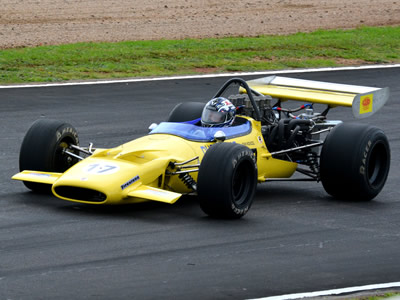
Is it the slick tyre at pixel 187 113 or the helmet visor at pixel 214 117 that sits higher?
the helmet visor at pixel 214 117

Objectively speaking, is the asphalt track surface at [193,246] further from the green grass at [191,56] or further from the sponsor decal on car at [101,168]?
the green grass at [191,56]

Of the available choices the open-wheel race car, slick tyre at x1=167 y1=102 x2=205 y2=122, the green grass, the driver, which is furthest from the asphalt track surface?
the green grass

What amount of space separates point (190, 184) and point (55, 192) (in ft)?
4.63

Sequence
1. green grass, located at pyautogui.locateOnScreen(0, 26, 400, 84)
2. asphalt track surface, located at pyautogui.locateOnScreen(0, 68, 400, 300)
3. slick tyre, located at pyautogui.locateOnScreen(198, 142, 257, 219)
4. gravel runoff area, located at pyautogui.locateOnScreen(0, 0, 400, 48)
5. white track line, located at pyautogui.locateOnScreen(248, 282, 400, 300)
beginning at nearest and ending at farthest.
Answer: white track line, located at pyautogui.locateOnScreen(248, 282, 400, 300), asphalt track surface, located at pyautogui.locateOnScreen(0, 68, 400, 300), slick tyre, located at pyautogui.locateOnScreen(198, 142, 257, 219), green grass, located at pyautogui.locateOnScreen(0, 26, 400, 84), gravel runoff area, located at pyautogui.locateOnScreen(0, 0, 400, 48)

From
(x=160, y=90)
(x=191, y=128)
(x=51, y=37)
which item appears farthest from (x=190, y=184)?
(x=51, y=37)

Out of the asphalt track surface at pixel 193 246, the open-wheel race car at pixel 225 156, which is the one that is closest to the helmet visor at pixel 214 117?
the open-wheel race car at pixel 225 156

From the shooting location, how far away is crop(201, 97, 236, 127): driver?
10.9 metres

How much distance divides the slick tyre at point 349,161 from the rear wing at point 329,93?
599mm

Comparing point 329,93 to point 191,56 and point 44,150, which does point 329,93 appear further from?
point 191,56

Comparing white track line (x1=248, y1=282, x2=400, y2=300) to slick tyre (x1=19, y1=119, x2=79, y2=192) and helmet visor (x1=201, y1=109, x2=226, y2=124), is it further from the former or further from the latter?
slick tyre (x1=19, y1=119, x2=79, y2=192)

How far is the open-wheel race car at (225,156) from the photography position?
9.64m

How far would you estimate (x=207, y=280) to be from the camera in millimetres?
8031

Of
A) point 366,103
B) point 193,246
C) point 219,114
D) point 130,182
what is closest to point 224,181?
point 193,246

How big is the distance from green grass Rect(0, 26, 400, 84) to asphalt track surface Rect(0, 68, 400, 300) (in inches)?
339
